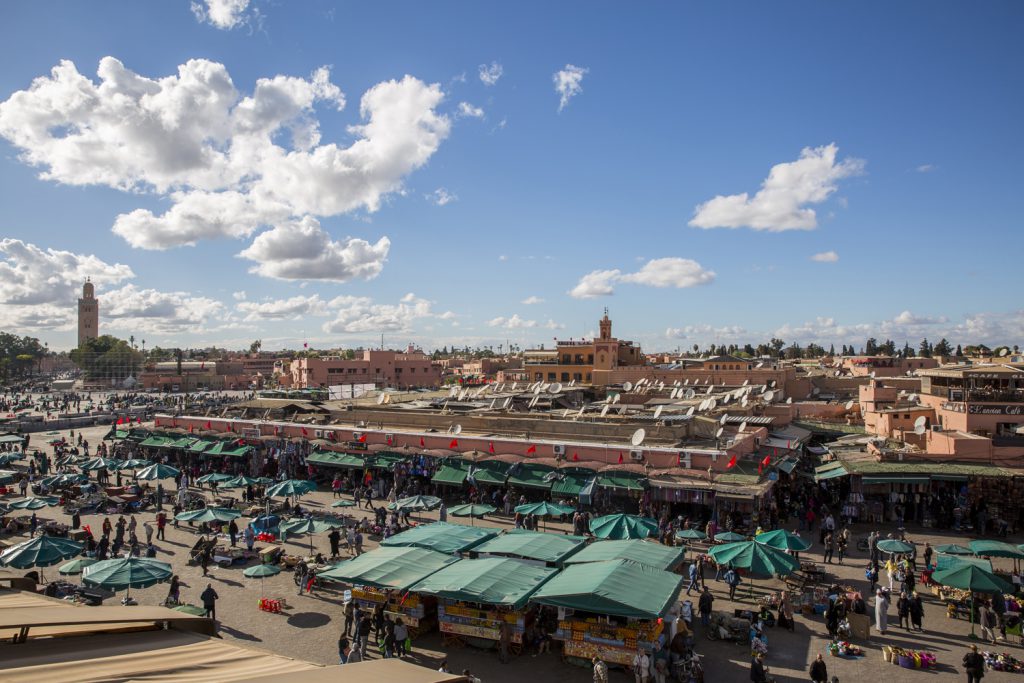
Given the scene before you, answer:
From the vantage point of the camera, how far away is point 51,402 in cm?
8112

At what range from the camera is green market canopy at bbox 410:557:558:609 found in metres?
12.4

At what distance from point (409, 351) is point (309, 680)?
101m

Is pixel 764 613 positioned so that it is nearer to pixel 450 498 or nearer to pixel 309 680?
pixel 309 680

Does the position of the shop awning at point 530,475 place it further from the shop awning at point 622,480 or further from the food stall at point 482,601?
the food stall at point 482,601

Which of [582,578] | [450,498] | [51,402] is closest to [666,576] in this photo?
[582,578]

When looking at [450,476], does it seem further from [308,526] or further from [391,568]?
[391,568]

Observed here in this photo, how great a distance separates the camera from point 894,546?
53.1ft

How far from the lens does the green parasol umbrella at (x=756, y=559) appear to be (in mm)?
14223

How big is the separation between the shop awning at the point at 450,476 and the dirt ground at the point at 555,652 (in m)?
8.78

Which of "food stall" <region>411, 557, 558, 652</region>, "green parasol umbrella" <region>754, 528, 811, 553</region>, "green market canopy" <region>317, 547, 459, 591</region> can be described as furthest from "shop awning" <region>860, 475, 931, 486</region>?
"green market canopy" <region>317, 547, 459, 591</region>

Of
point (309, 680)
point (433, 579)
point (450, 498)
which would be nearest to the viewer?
point (309, 680)

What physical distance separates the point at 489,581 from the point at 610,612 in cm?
264

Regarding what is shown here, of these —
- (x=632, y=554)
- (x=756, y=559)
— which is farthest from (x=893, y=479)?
(x=632, y=554)

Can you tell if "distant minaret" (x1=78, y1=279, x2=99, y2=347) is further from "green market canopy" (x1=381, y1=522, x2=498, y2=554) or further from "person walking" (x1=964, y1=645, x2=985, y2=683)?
"person walking" (x1=964, y1=645, x2=985, y2=683)
